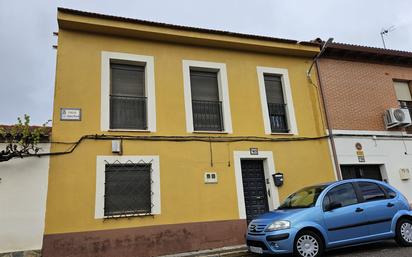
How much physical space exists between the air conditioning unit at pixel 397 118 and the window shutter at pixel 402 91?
118 centimetres

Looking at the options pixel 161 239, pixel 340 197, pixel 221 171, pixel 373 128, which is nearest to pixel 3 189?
pixel 161 239

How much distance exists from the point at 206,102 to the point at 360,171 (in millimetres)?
5583

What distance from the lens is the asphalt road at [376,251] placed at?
22.0 feet

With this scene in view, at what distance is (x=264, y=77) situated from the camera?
11.0 m

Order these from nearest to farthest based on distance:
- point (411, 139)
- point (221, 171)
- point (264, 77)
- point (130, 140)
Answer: point (130, 140), point (221, 171), point (264, 77), point (411, 139)

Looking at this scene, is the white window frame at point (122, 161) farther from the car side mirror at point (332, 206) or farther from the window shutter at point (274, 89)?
the window shutter at point (274, 89)

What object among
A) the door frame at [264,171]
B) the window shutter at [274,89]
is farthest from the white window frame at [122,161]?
the window shutter at [274,89]

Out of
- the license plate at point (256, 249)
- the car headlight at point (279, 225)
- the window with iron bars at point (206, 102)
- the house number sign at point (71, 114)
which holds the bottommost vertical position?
the license plate at point (256, 249)

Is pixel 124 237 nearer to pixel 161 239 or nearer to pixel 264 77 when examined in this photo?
pixel 161 239

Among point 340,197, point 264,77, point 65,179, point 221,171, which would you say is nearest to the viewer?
point 340,197

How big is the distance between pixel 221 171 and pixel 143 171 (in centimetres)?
213

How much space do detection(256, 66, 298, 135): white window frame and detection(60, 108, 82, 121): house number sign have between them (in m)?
5.28

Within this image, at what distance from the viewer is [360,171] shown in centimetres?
1103

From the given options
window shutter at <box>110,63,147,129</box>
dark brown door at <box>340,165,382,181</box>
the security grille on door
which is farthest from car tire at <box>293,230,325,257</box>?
window shutter at <box>110,63,147,129</box>
